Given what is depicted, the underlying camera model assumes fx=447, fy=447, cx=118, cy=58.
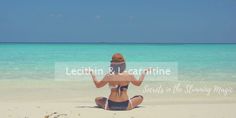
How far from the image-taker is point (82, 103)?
966 centimetres

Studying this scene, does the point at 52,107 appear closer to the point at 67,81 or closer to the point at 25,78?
the point at 67,81

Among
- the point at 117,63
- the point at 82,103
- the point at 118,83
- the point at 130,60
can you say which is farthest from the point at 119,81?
the point at 130,60

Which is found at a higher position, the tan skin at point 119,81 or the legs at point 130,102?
the tan skin at point 119,81

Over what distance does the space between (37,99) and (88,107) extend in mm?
2396

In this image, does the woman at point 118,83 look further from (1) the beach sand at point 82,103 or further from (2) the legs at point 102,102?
(1) the beach sand at point 82,103

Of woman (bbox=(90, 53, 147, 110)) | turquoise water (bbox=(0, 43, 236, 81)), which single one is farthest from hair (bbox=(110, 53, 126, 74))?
turquoise water (bbox=(0, 43, 236, 81))

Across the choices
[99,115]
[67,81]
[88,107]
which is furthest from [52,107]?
[67,81]

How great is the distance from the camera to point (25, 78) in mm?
16188

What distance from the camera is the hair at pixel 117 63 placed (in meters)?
7.72

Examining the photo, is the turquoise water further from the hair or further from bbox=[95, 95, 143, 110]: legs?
the hair

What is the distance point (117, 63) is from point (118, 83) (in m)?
0.38

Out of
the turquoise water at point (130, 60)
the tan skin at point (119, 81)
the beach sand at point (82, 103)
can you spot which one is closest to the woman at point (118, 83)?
the tan skin at point (119, 81)

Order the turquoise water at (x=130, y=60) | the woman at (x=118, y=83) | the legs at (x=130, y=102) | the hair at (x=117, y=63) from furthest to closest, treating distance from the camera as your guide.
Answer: the turquoise water at (x=130, y=60), the legs at (x=130, y=102), the woman at (x=118, y=83), the hair at (x=117, y=63)

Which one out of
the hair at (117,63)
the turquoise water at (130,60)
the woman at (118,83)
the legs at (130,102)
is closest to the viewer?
the hair at (117,63)
